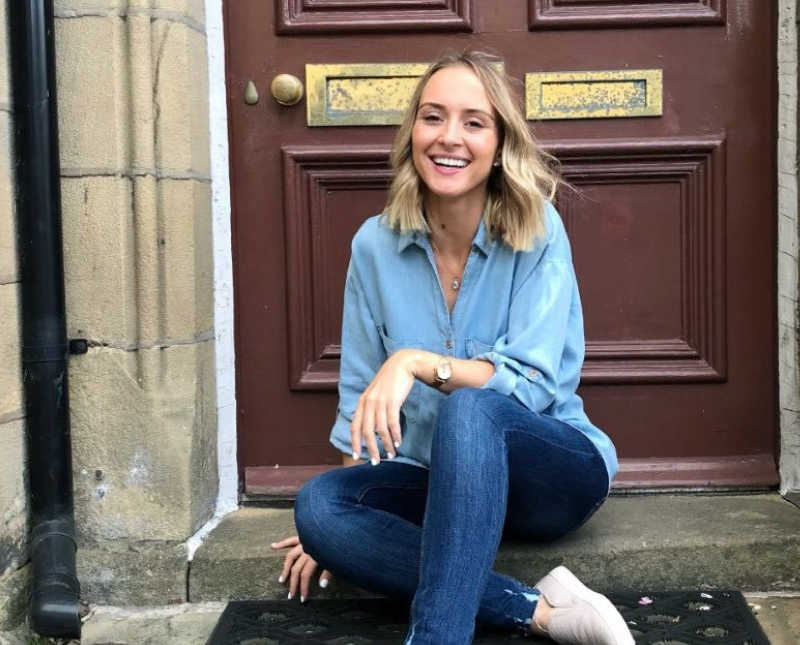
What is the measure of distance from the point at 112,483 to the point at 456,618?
114 cm

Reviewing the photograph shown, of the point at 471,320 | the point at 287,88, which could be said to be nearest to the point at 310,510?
the point at 471,320

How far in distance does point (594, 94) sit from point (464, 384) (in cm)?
113

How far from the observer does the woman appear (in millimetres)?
2076

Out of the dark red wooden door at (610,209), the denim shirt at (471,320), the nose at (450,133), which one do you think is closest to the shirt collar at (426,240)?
the denim shirt at (471,320)

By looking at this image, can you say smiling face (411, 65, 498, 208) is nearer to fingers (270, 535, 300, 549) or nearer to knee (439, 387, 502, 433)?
knee (439, 387, 502, 433)

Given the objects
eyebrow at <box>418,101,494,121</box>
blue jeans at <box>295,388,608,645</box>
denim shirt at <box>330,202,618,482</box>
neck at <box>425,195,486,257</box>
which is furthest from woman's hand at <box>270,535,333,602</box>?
eyebrow at <box>418,101,494,121</box>

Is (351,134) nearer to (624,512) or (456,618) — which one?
(624,512)

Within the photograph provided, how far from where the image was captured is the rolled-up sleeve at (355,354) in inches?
99.2

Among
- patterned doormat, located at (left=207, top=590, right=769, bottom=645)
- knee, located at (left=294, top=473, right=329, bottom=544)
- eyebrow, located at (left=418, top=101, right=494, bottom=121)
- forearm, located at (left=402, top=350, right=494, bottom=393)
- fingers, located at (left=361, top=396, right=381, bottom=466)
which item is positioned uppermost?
eyebrow, located at (left=418, top=101, right=494, bottom=121)

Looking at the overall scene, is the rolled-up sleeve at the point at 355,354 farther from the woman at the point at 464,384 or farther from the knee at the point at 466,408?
the knee at the point at 466,408

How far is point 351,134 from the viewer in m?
2.99

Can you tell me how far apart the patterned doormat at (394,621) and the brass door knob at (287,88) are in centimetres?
137

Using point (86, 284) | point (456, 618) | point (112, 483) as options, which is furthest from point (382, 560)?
point (86, 284)

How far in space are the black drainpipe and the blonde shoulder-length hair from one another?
2.73 ft
